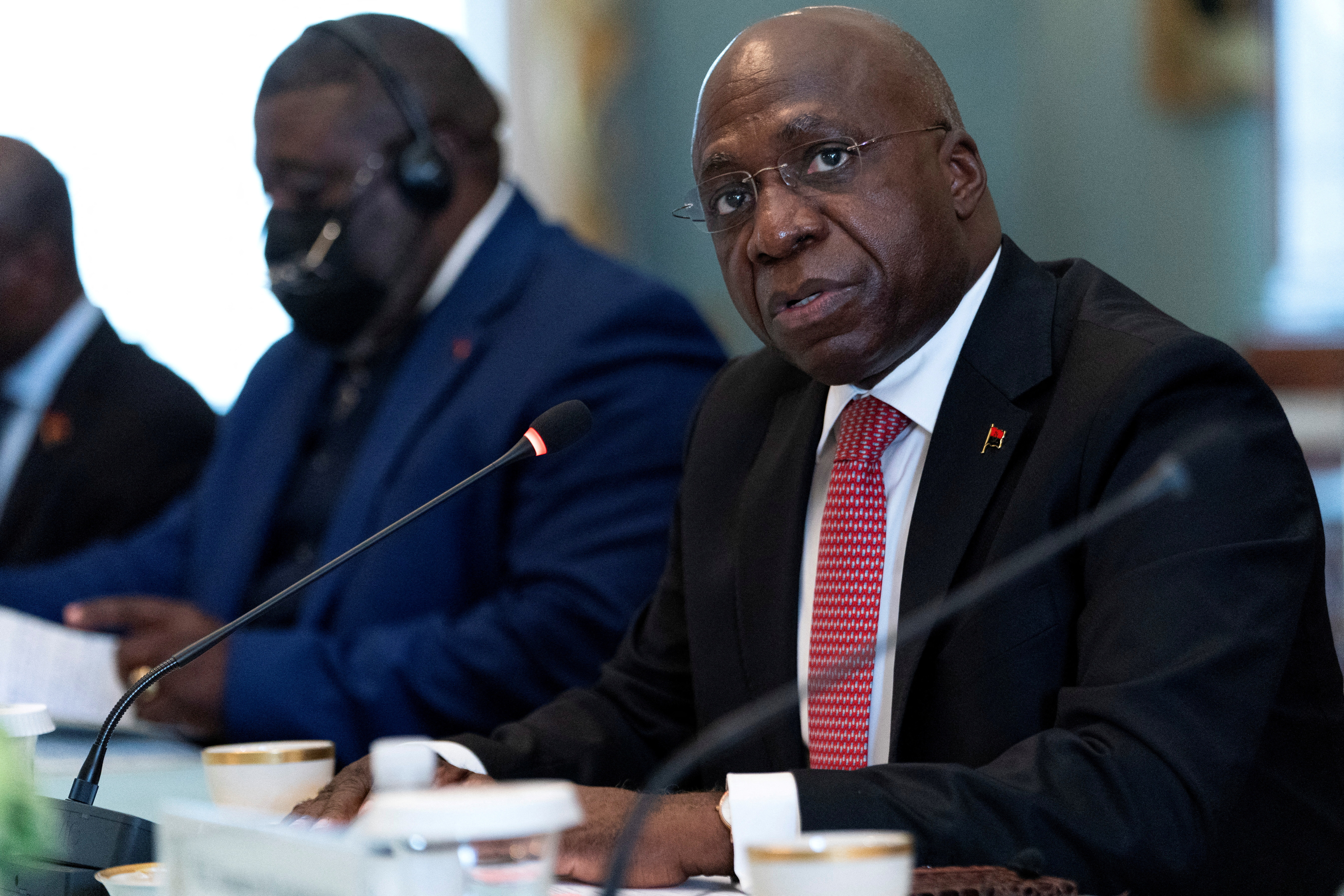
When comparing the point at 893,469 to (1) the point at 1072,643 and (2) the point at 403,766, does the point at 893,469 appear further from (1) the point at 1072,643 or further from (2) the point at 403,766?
(2) the point at 403,766

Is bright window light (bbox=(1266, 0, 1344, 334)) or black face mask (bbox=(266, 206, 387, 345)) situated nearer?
black face mask (bbox=(266, 206, 387, 345))

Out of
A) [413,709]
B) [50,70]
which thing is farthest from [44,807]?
[50,70]

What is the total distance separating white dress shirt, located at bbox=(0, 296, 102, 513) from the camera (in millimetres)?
2607

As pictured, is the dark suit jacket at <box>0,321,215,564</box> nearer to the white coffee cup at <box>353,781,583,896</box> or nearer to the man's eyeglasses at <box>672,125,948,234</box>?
the man's eyeglasses at <box>672,125,948,234</box>

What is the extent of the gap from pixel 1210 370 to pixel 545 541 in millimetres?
1069

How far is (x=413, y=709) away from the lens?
2.06 metres

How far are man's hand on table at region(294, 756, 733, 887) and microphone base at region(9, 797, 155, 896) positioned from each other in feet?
1.03

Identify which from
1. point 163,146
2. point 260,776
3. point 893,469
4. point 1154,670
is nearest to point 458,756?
point 260,776

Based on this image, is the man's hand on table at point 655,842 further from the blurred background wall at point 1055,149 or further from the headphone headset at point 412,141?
the blurred background wall at point 1055,149

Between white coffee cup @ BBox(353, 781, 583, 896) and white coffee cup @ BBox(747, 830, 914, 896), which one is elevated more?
white coffee cup @ BBox(353, 781, 583, 896)

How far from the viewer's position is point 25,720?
3.59 ft

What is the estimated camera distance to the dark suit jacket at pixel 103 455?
266 centimetres

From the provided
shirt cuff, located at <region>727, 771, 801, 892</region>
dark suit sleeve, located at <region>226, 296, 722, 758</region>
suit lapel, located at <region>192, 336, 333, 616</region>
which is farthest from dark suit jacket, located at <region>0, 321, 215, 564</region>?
shirt cuff, located at <region>727, 771, 801, 892</region>

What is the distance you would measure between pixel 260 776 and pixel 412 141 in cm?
128
